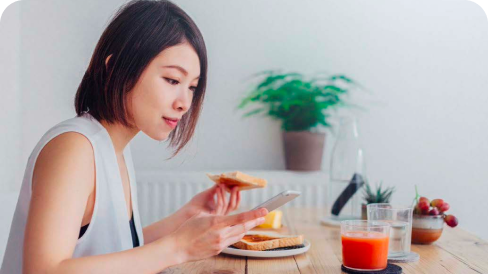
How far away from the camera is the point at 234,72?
10.1 ft

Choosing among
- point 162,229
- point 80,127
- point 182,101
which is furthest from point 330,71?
point 80,127

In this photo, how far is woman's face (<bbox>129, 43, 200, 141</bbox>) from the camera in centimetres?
117

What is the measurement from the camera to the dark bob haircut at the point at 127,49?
1.16 meters

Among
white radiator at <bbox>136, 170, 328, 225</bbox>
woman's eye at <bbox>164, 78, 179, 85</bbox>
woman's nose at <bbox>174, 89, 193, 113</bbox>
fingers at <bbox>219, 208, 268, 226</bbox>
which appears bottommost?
white radiator at <bbox>136, 170, 328, 225</bbox>

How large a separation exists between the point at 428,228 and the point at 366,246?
0.39 m

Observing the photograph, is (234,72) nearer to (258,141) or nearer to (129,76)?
(258,141)

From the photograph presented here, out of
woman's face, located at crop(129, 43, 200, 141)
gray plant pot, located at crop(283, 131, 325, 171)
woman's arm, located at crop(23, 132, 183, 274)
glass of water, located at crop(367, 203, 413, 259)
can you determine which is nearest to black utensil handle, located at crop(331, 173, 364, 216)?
glass of water, located at crop(367, 203, 413, 259)

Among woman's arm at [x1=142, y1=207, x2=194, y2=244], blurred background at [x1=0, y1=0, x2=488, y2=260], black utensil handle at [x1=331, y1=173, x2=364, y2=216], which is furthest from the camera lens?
blurred background at [x1=0, y1=0, x2=488, y2=260]

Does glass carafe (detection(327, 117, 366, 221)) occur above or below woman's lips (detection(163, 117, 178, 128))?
below

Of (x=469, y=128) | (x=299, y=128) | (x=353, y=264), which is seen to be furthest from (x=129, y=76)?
(x=469, y=128)

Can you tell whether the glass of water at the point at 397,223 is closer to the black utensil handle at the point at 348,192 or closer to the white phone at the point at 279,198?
the white phone at the point at 279,198

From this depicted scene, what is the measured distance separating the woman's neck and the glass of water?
0.62m

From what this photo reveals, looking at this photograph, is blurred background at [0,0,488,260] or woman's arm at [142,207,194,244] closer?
woman's arm at [142,207,194,244]

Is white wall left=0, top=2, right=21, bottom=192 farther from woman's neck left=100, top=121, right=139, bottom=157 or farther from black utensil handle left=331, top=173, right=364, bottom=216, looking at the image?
black utensil handle left=331, top=173, right=364, bottom=216
